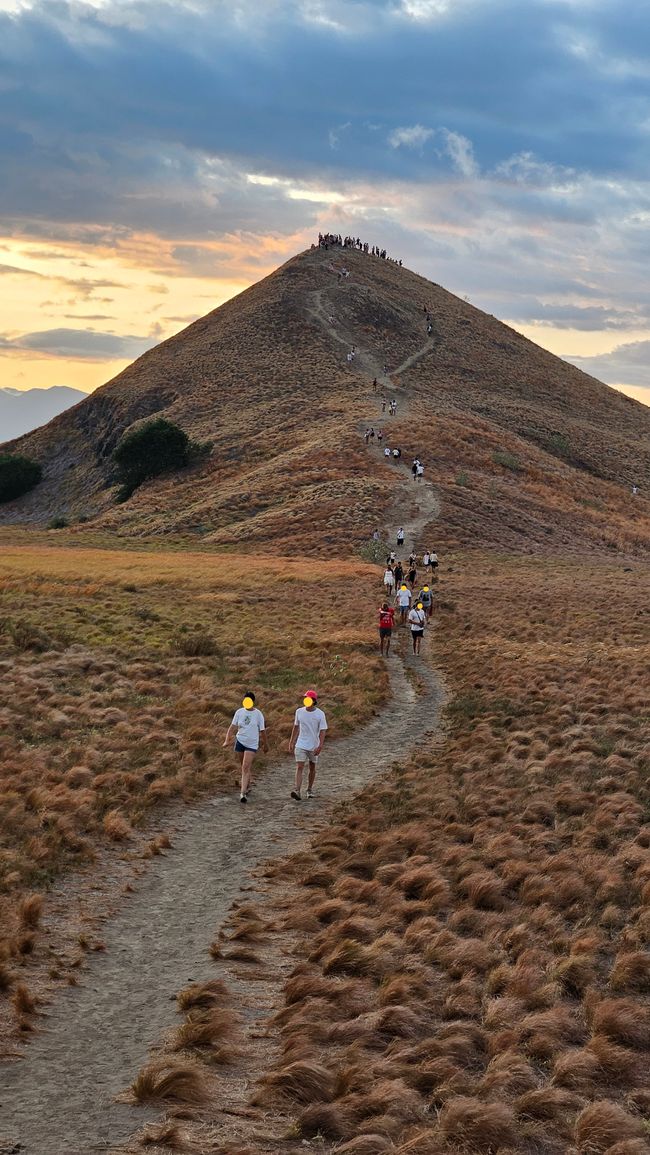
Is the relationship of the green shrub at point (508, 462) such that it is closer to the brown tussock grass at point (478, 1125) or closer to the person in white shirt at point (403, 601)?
the person in white shirt at point (403, 601)

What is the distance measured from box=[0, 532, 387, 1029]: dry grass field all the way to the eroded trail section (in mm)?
654

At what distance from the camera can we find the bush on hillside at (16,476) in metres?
102

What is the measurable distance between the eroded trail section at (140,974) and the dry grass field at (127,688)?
25.7 inches

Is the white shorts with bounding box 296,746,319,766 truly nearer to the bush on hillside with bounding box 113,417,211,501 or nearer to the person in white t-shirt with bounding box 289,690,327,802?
the person in white t-shirt with bounding box 289,690,327,802

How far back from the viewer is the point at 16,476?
102875 mm

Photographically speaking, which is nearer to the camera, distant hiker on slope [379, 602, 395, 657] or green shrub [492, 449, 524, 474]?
distant hiker on slope [379, 602, 395, 657]

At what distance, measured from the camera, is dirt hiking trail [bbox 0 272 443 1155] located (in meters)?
6.93

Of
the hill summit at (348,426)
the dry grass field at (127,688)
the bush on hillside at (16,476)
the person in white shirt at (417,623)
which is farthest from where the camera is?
the bush on hillside at (16,476)

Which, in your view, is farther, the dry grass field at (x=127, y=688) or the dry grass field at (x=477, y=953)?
the dry grass field at (x=127, y=688)

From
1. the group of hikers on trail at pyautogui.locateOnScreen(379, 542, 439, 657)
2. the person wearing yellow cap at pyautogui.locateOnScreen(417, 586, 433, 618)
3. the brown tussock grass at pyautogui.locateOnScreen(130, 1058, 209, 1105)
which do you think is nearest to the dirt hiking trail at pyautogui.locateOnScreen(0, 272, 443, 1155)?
the brown tussock grass at pyautogui.locateOnScreen(130, 1058, 209, 1105)

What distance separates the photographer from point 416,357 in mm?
116188

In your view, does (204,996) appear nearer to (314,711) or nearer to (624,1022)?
(624,1022)

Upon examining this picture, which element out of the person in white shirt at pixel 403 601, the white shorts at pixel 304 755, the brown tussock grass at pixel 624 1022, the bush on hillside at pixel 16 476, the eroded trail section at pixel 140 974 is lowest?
the eroded trail section at pixel 140 974

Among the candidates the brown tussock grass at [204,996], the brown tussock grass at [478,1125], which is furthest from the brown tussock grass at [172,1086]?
the brown tussock grass at [478,1125]
